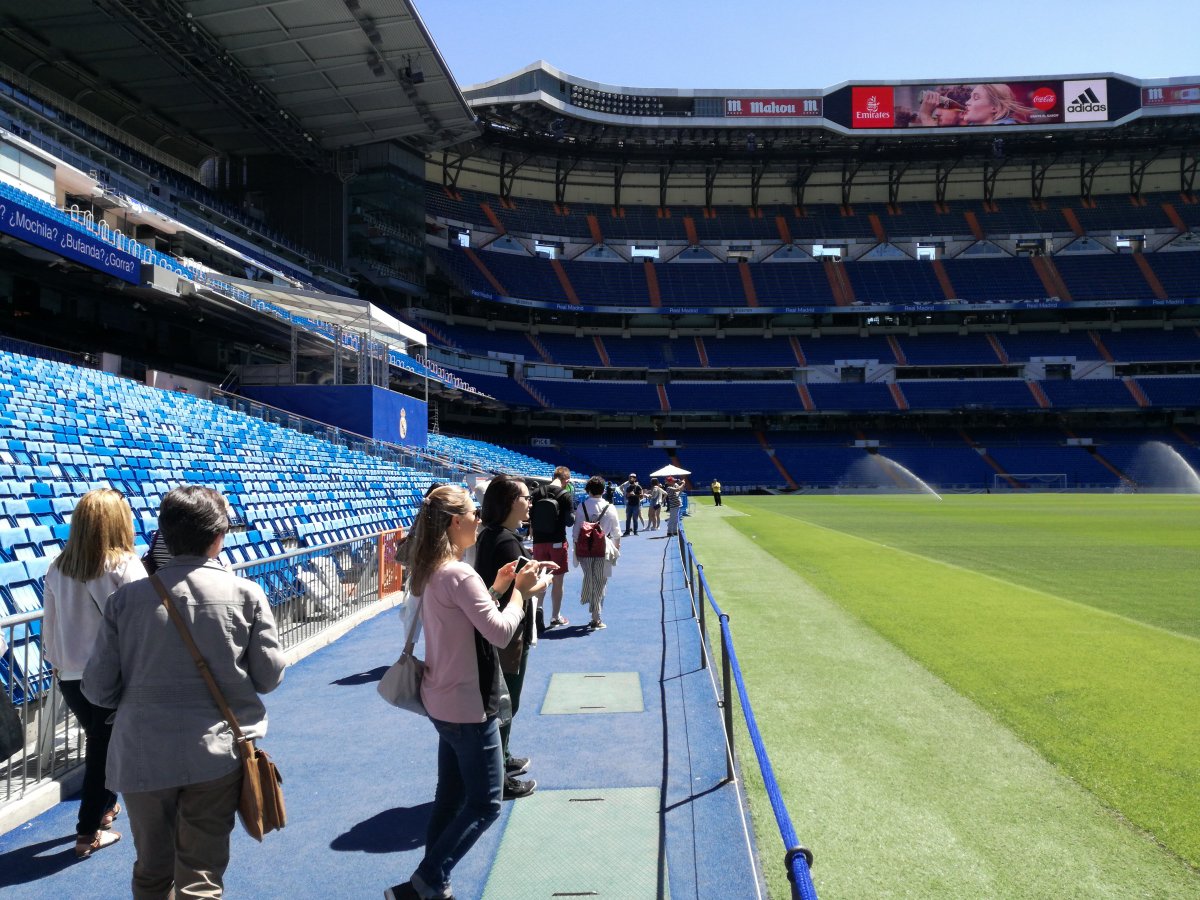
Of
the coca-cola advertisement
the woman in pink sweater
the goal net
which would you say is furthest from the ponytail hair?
the coca-cola advertisement

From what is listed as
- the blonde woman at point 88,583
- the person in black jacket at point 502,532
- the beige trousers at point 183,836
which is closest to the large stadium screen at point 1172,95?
the person in black jacket at point 502,532

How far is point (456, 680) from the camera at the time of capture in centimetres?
338

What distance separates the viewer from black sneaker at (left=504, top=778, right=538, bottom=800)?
4.80 metres

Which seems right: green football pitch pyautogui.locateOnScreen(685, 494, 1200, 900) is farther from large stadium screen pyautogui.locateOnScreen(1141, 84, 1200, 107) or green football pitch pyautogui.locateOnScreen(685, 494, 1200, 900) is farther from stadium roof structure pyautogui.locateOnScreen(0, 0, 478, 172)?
large stadium screen pyautogui.locateOnScreen(1141, 84, 1200, 107)

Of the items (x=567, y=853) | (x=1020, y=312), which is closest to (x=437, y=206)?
(x=1020, y=312)

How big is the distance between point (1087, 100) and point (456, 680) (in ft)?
237

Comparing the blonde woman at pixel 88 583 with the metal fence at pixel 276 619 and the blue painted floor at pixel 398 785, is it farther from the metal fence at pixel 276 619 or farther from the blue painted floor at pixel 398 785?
the blue painted floor at pixel 398 785

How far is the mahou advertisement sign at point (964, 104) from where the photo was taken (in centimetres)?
5938

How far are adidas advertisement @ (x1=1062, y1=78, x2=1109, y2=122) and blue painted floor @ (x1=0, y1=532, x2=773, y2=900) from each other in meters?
67.0

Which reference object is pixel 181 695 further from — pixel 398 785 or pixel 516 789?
pixel 398 785

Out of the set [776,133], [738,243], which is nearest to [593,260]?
[738,243]

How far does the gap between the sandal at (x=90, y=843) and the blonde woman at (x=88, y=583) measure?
1.19ft

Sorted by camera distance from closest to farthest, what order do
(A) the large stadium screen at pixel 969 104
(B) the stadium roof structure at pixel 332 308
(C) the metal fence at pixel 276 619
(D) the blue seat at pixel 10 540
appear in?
(C) the metal fence at pixel 276 619, (D) the blue seat at pixel 10 540, (B) the stadium roof structure at pixel 332 308, (A) the large stadium screen at pixel 969 104

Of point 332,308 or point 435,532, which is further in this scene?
point 332,308
